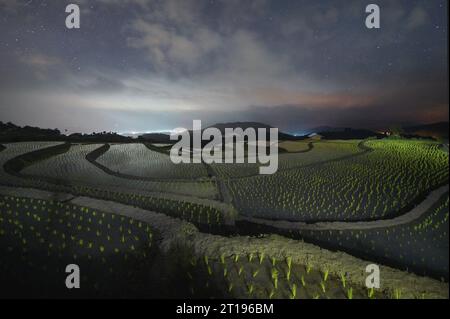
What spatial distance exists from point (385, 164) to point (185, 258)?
41.6 ft

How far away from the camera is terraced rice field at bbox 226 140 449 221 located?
23.2ft

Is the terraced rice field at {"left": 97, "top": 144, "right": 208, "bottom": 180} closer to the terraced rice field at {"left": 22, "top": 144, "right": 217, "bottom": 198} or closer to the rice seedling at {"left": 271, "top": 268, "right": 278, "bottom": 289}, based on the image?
the terraced rice field at {"left": 22, "top": 144, "right": 217, "bottom": 198}

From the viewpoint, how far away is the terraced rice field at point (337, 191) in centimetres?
709

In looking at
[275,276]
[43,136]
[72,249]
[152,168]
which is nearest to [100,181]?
[152,168]

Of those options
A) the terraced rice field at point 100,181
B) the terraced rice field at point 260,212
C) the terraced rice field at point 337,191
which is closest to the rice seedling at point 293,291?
the terraced rice field at point 260,212

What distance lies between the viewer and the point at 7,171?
11461 mm

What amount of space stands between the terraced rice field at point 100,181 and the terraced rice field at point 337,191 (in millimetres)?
1453

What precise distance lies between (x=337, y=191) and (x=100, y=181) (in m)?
10.4

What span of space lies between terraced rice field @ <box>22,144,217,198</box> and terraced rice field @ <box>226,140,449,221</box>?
1.45m

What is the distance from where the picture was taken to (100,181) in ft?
36.6

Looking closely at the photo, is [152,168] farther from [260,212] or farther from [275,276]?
[275,276]
